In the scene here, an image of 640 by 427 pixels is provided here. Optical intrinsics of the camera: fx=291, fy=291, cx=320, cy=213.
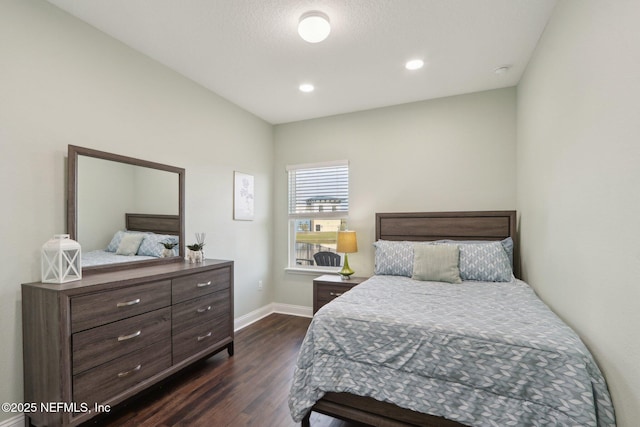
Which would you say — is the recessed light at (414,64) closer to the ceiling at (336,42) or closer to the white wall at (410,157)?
the ceiling at (336,42)

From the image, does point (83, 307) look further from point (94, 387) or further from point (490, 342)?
point (490, 342)

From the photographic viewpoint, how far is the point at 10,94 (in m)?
1.77

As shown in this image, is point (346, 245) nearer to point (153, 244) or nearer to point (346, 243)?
point (346, 243)

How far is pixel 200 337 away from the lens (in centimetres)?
251

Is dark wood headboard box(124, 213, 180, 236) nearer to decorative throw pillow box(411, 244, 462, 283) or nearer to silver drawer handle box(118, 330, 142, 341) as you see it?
silver drawer handle box(118, 330, 142, 341)

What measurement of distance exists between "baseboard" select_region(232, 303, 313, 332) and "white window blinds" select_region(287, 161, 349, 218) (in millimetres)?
1310

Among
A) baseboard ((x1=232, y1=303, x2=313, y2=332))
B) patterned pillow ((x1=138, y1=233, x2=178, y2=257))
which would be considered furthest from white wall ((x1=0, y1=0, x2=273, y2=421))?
baseboard ((x1=232, y1=303, x2=313, y2=332))

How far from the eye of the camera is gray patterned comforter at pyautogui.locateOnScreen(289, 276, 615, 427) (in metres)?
1.27

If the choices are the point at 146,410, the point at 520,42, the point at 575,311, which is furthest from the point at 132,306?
the point at 520,42

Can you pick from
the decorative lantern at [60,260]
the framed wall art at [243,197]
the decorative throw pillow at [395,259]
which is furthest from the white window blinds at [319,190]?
the decorative lantern at [60,260]

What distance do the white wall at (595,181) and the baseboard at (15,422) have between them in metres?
3.11

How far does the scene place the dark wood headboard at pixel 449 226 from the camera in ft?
10.1

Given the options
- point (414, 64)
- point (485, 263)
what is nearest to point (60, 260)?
point (414, 64)

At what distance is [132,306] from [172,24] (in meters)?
2.05
